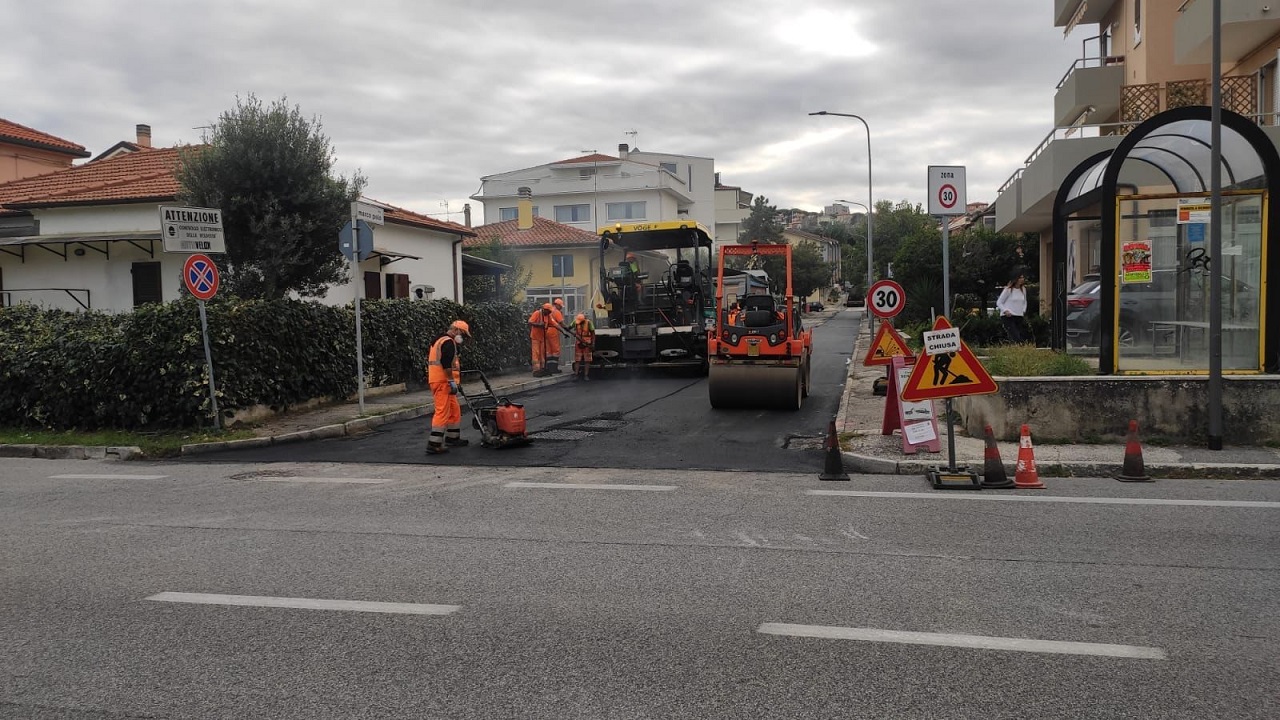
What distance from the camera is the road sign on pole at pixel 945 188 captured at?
11674 millimetres

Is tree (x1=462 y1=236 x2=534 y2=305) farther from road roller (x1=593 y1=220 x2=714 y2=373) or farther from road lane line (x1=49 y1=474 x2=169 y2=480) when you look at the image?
road lane line (x1=49 y1=474 x2=169 y2=480)

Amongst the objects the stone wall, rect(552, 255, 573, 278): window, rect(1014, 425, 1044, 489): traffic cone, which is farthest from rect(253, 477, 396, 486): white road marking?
rect(552, 255, 573, 278): window

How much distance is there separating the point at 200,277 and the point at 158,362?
1604mm

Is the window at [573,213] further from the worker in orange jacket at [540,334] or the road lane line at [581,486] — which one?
the road lane line at [581,486]

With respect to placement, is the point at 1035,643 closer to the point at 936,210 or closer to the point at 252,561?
→ the point at 252,561

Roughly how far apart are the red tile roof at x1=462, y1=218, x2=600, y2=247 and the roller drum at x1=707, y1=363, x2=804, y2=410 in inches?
1286

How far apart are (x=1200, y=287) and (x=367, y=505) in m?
9.83

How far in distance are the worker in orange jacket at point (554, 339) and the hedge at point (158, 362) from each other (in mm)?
6190

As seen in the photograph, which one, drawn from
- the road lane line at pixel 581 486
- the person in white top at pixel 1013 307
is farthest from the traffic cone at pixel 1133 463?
the person in white top at pixel 1013 307

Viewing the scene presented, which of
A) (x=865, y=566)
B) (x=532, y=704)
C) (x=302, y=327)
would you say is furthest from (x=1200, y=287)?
(x=302, y=327)

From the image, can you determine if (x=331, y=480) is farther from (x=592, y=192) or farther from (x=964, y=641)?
(x=592, y=192)

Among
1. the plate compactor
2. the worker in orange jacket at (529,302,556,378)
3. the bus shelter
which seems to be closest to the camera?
the bus shelter

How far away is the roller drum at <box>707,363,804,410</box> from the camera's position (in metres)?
13.8

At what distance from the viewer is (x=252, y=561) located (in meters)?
6.50
